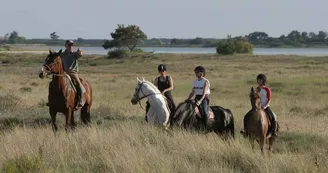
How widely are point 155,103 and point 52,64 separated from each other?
2494mm

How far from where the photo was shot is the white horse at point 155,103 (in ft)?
40.3

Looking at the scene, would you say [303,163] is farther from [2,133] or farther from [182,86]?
[182,86]

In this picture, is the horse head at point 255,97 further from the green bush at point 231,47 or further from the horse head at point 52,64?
the green bush at point 231,47

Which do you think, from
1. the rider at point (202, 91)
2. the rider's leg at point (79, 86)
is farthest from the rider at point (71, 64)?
the rider at point (202, 91)

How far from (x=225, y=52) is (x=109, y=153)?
320ft

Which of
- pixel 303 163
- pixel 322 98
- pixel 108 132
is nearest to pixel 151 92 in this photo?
pixel 108 132

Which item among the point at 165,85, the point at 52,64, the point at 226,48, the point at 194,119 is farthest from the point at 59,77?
the point at 226,48

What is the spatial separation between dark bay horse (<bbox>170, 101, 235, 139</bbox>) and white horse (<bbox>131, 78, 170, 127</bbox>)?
0.65 ft

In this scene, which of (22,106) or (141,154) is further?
(22,106)

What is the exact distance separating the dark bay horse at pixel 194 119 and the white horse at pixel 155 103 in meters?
0.20

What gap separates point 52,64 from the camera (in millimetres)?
12594

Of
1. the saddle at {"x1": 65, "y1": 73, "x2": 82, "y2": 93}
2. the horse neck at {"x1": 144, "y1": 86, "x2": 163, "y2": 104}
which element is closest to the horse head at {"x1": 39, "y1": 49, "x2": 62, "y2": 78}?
the saddle at {"x1": 65, "y1": 73, "x2": 82, "y2": 93}

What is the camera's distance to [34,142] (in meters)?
10.1

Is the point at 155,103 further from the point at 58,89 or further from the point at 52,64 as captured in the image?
the point at 52,64
